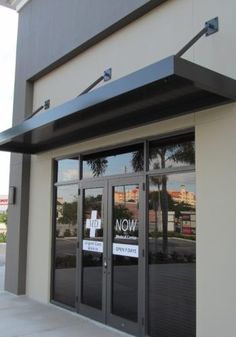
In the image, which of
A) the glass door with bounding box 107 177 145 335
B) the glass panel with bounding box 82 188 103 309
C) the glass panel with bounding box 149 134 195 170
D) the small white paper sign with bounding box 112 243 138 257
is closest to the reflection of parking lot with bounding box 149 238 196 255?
the glass door with bounding box 107 177 145 335

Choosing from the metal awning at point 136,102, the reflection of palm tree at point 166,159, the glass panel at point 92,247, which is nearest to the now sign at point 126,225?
the glass panel at point 92,247

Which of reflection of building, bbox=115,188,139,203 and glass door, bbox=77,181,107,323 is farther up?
reflection of building, bbox=115,188,139,203

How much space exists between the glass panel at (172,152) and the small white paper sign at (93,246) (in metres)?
1.91

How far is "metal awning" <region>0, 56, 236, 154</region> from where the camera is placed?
5.40 meters

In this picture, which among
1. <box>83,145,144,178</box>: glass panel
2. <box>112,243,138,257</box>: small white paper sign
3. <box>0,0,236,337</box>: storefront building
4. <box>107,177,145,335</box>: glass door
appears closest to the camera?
<box>0,0,236,337</box>: storefront building

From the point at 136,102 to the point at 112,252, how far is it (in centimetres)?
288

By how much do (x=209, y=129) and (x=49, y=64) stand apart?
17.0 feet

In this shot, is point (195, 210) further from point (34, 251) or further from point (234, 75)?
point (34, 251)

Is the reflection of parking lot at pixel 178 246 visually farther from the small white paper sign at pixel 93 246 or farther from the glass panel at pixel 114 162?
the small white paper sign at pixel 93 246

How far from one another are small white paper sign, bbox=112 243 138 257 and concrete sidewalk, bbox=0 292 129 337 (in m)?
1.26

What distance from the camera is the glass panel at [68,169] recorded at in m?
9.57

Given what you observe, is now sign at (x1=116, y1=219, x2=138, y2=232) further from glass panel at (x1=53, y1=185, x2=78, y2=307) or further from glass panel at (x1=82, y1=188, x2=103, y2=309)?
glass panel at (x1=53, y1=185, x2=78, y2=307)

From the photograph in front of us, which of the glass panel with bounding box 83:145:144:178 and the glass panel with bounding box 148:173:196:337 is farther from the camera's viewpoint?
the glass panel with bounding box 83:145:144:178

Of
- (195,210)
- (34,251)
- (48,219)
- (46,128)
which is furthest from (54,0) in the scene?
(195,210)
